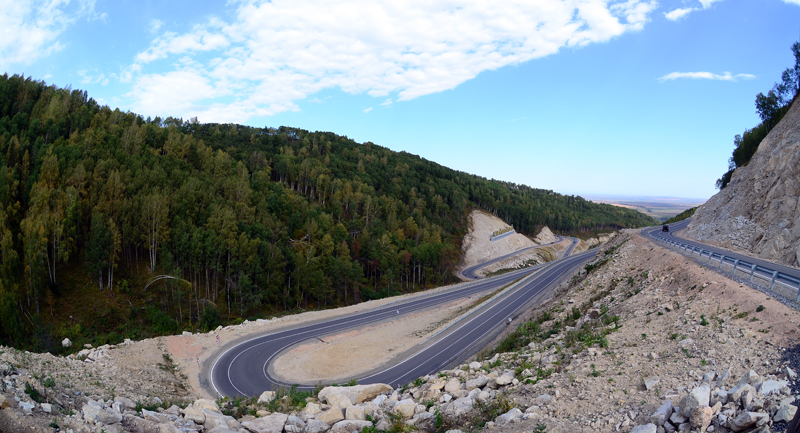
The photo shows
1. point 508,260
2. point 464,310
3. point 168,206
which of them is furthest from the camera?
point 508,260

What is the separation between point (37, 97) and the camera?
→ 6969 centimetres

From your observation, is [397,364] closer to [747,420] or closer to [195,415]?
[195,415]

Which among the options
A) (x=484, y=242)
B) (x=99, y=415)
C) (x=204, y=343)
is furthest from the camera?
(x=484, y=242)

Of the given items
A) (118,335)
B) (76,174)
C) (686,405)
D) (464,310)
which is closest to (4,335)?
(118,335)

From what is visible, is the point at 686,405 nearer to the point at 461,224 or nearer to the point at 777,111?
the point at 777,111

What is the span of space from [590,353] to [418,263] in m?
68.8

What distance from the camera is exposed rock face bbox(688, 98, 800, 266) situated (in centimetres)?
2778

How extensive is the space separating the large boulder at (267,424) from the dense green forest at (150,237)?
125ft

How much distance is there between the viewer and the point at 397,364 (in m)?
33.1

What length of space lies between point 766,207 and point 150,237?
216ft

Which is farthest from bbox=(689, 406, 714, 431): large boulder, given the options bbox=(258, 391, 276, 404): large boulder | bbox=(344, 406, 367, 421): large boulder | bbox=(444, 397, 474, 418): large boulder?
bbox=(258, 391, 276, 404): large boulder

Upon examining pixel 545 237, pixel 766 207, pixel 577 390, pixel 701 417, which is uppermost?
pixel 766 207

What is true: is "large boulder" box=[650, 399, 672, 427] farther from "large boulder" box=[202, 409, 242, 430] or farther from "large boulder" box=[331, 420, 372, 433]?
"large boulder" box=[202, 409, 242, 430]

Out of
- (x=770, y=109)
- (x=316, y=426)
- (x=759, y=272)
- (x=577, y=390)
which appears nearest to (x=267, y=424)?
(x=316, y=426)
